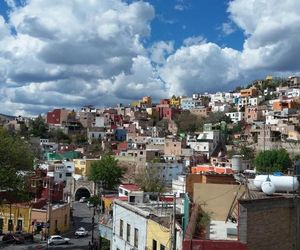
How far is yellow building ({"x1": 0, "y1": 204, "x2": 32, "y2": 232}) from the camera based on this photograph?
46.0 m

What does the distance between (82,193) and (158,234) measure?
57211mm

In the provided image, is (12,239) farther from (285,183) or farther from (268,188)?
(285,183)

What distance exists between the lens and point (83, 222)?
53.6 metres

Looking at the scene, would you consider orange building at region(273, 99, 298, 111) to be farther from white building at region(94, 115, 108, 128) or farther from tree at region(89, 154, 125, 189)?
tree at region(89, 154, 125, 189)

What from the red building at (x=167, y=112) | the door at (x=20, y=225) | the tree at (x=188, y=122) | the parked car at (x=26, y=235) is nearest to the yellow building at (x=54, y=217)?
the door at (x=20, y=225)

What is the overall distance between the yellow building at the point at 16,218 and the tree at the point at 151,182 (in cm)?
1563

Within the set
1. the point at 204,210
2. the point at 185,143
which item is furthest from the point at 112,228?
the point at 185,143

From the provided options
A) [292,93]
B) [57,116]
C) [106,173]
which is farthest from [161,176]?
[292,93]

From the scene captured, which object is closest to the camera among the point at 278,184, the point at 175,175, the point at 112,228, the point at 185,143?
the point at 278,184

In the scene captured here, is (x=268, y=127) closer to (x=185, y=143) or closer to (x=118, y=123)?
(x=185, y=143)

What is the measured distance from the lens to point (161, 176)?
7431 cm

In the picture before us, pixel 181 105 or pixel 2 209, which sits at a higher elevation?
pixel 181 105

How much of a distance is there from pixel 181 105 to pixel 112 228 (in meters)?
136

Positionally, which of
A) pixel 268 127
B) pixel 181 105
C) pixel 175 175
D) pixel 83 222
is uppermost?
pixel 181 105
